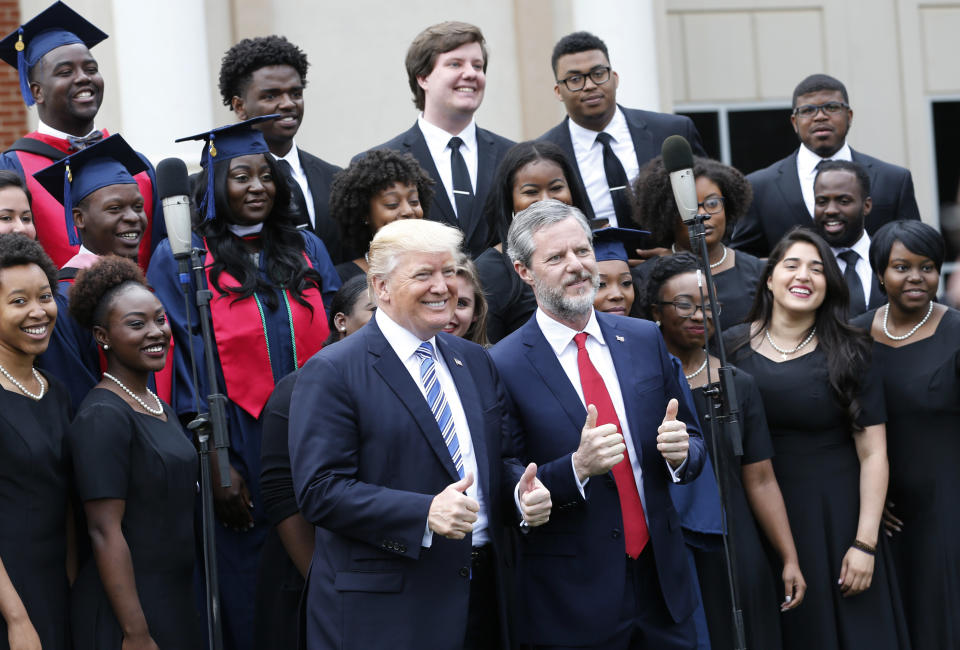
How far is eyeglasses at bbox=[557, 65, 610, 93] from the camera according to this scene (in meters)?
7.10

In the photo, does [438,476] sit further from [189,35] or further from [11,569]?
[189,35]

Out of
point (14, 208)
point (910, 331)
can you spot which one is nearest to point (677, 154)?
point (910, 331)

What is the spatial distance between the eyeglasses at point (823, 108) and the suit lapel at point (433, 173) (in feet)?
8.25

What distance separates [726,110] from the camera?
12.4 metres

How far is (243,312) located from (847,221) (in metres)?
3.26

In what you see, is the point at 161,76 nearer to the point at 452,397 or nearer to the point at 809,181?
the point at 809,181

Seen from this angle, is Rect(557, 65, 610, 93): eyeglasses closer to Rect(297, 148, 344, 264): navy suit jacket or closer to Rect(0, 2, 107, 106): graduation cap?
Rect(297, 148, 344, 264): navy suit jacket

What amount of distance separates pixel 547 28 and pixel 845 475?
20.1 ft

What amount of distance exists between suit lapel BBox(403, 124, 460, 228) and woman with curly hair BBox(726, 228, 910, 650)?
5.35ft

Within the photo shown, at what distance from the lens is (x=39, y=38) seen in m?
6.14

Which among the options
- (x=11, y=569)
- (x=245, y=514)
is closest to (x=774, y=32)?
(x=245, y=514)

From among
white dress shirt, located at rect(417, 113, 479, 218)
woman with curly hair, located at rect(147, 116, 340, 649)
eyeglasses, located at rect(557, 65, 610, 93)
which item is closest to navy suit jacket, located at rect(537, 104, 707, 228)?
eyeglasses, located at rect(557, 65, 610, 93)

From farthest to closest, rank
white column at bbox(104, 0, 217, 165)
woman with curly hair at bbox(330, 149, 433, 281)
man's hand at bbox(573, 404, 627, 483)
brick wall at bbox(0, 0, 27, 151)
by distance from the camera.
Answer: brick wall at bbox(0, 0, 27, 151) → white column at bbox(104, 0, 217, 165) → woman with curly hair at bbox(330, 149, 433, 281) → man's hand at bbox(573, 404, 627, 483)

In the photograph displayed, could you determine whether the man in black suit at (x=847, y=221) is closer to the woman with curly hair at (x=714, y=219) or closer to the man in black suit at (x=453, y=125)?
the woman with curly hair at (x=714, y=219)
